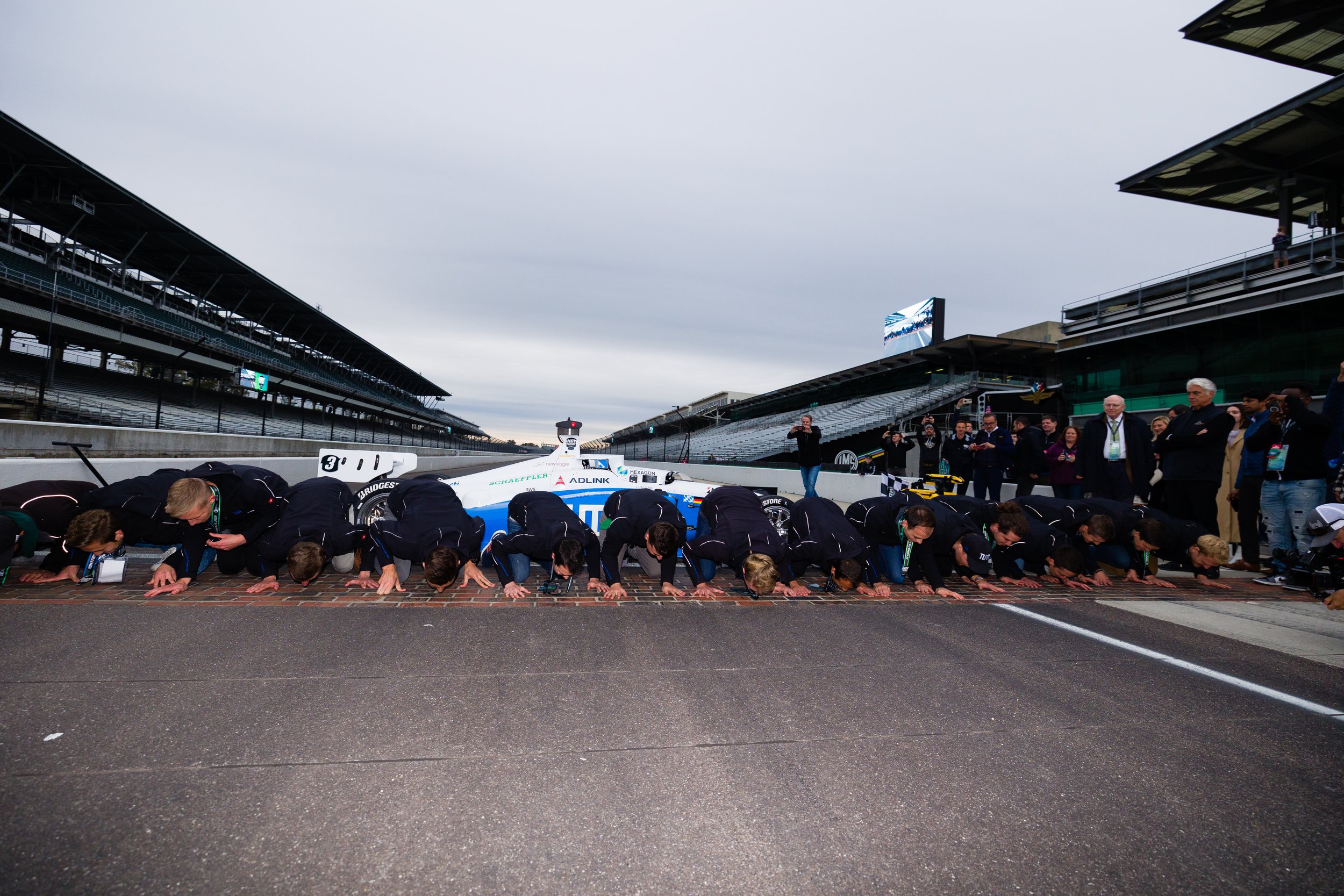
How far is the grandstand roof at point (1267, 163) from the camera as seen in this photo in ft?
57.1

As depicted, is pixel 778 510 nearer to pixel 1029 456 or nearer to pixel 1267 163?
pixel 1029 456

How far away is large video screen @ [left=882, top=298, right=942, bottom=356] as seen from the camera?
3312cm

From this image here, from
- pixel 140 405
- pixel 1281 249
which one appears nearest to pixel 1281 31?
pixel 1281 249

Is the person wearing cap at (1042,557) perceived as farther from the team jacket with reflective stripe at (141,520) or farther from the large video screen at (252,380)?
the large video screen at (252,380)

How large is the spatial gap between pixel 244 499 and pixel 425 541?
5.21ft

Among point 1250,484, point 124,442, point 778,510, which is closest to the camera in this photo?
point 1250,484

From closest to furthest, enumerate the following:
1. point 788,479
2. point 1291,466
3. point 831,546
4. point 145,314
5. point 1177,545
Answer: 1. point 831,546
2. point 1291,466
3. point 1177,545
4. point 788,479
5. point 145,314

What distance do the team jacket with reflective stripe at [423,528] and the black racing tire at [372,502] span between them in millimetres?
1234

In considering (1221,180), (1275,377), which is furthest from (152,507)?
(1221,180)

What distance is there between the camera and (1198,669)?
141 inches

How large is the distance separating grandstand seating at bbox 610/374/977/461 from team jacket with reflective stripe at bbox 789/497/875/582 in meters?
26.3

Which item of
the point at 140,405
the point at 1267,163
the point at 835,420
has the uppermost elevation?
the point at 1267,163

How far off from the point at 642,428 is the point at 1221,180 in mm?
73087

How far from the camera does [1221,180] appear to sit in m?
21.6
